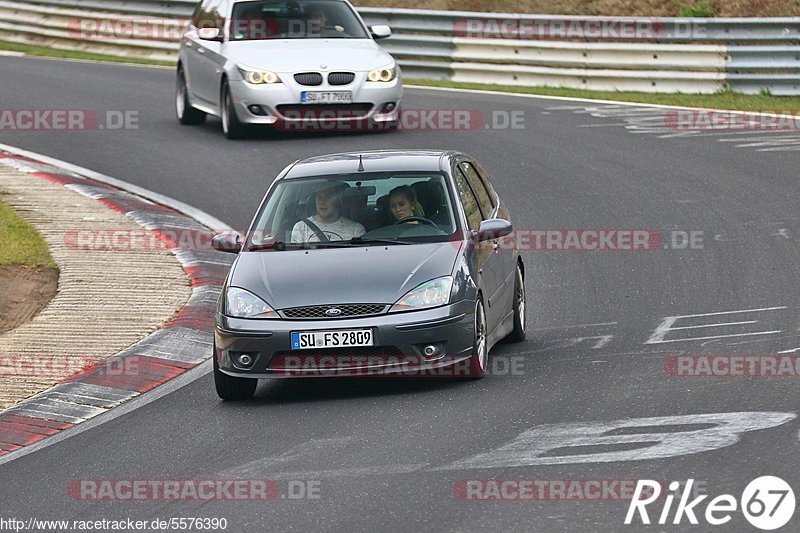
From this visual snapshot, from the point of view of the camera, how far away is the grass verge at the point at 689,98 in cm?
2202

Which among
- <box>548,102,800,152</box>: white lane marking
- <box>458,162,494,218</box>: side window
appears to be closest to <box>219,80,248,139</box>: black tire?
<box>548,102,800,152</box>: white lane marking

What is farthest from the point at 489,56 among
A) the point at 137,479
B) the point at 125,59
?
the point at 137,479

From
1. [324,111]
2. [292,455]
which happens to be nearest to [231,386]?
[292,455]

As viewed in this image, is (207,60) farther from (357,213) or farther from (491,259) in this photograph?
(491,259)

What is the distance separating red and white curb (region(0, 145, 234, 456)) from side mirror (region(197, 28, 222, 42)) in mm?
5226

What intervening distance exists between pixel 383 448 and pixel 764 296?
4866 mm

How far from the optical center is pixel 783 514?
6.66 metres

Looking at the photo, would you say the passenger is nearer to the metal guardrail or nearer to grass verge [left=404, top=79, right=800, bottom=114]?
grass verge [left=404, top=79, right=800, bottom=114]

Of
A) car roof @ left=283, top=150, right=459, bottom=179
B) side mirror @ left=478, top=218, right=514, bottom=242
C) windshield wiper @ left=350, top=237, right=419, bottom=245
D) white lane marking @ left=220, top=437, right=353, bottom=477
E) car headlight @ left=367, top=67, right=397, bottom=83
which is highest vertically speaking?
car roof @ left=283, top=150, right=459, bottom=179

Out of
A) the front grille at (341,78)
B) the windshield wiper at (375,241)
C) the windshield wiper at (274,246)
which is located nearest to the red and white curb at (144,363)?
the windshield wiper at (274,246)

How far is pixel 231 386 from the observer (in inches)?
388

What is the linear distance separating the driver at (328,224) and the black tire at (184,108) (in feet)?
37.7

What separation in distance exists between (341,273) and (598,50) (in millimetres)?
15100

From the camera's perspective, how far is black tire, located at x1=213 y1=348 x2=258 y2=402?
982 centimetres
